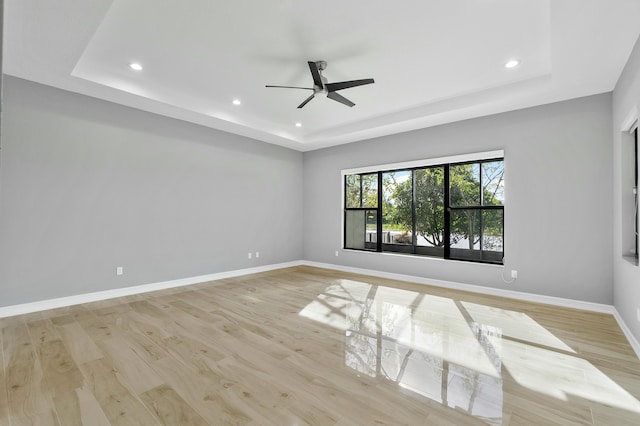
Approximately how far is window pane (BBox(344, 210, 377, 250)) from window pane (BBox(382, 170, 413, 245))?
236 mm

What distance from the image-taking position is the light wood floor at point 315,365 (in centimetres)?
200

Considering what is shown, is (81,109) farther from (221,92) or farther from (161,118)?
(221,92)

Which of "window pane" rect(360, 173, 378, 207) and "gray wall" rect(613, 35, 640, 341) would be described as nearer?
"gray wall" rect(613, 35, 640, 341)

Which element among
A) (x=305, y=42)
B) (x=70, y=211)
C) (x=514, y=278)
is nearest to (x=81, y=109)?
(x=70, y=211)

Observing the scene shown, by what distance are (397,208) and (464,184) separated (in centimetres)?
145

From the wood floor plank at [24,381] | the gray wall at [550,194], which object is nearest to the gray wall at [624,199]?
the gray wall at [550,194]

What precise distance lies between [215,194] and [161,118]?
152cm

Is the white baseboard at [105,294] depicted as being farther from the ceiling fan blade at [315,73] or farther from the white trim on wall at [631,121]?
the white trim on wall at [631,121]

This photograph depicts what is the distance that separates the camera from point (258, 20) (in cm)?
292

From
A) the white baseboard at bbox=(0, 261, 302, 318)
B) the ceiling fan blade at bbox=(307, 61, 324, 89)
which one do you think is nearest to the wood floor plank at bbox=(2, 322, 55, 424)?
the white baseboard at bbox=(0, 261, 302, 318)

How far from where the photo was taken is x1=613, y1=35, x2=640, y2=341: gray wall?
2898mm

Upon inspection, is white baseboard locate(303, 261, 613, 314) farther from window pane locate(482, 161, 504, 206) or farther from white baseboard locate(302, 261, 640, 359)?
window pane locate(482, 161, 504, 206)

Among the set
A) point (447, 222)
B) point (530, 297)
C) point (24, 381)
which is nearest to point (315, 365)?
point (24, 381)

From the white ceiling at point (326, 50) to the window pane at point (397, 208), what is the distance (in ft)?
5.06
